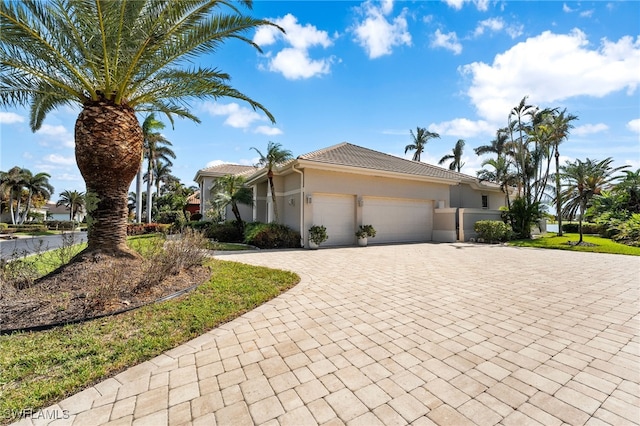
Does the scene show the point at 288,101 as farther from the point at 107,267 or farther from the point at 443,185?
the point at 443,185

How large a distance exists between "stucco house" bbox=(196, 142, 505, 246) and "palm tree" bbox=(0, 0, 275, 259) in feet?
22.0

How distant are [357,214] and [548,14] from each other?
1027cm

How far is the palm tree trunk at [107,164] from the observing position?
5695 millimetres

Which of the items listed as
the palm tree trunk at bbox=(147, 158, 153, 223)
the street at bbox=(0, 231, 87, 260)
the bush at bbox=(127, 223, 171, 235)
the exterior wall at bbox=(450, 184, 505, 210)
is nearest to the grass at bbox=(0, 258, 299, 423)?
the street at bbox=(0, 231, 87, 260)

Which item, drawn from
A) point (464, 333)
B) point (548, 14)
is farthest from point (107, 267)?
point (548, 14)

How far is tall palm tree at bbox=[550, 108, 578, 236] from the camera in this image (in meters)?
19.2

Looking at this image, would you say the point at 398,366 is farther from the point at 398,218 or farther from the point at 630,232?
the point at 630,232

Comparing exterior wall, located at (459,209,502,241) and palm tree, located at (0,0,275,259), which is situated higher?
palm tree, located at (0,0,275,259)

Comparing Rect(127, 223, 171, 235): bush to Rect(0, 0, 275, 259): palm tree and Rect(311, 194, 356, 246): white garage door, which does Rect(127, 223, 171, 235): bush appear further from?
Rect(0, 0, 275, 259): palm tree

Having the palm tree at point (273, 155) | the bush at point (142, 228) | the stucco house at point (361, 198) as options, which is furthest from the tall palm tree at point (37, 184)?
the palm tree at point (273, 155)

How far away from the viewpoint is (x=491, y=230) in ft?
52.7

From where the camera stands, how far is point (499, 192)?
2259 cm

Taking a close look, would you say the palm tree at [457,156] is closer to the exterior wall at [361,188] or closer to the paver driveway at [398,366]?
the exterior wall at [361,188]

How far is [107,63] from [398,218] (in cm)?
1452
